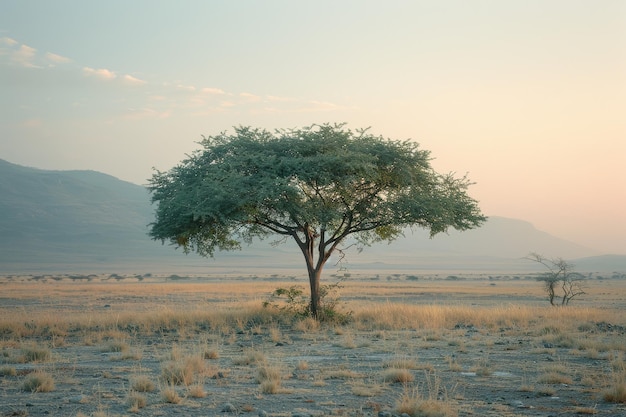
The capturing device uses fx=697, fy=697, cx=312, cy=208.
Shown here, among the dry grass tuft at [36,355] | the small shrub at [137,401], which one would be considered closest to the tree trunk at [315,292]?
the dry grass tuft at [36,355]

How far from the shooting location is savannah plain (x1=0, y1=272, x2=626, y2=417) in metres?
11.9

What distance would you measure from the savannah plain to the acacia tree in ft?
11.7

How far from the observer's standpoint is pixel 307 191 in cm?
2705

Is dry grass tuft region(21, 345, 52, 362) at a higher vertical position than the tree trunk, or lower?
lower

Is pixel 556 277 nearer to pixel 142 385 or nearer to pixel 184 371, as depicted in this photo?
pixel 184 371

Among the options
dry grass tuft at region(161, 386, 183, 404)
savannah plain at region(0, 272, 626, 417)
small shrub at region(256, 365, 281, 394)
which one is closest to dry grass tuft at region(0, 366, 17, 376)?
savannah plain at region(0, 272, 626, 417)

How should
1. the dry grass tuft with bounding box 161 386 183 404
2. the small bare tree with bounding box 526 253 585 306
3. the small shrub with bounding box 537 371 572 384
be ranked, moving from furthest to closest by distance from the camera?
the small bare tree with bounding box 526 253 585 306 < the small shrub with bounding box 537 371 572 384 < the dry grass tuft with bounding box 161 386 183 404

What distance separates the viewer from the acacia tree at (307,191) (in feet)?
82.9

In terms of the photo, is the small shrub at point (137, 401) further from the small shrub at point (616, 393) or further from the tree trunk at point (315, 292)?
the tree trunk at point (315, 292)

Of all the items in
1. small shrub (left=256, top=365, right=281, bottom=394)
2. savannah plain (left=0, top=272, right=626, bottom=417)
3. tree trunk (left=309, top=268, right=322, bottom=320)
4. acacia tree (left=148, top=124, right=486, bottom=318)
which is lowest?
savannah plain (left=0, top=272, right=626, bottom=417)

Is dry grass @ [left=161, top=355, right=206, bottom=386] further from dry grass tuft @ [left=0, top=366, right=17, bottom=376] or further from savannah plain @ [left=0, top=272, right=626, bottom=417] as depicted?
dry grass tuft @ [left=0, top=366, right=17, bottom=376]

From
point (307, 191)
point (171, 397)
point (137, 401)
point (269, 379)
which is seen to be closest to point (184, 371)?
point (269, 379)

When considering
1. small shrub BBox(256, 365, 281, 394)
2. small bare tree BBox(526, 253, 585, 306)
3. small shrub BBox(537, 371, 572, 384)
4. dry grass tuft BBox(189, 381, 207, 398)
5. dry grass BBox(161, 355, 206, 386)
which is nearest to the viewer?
dry grass tuft BBox(189, 381, 207, 398)

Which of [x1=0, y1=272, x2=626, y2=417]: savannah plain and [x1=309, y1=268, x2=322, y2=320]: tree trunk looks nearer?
[x1=0, y1=272, x2=626, y2=417]: savannah plain
